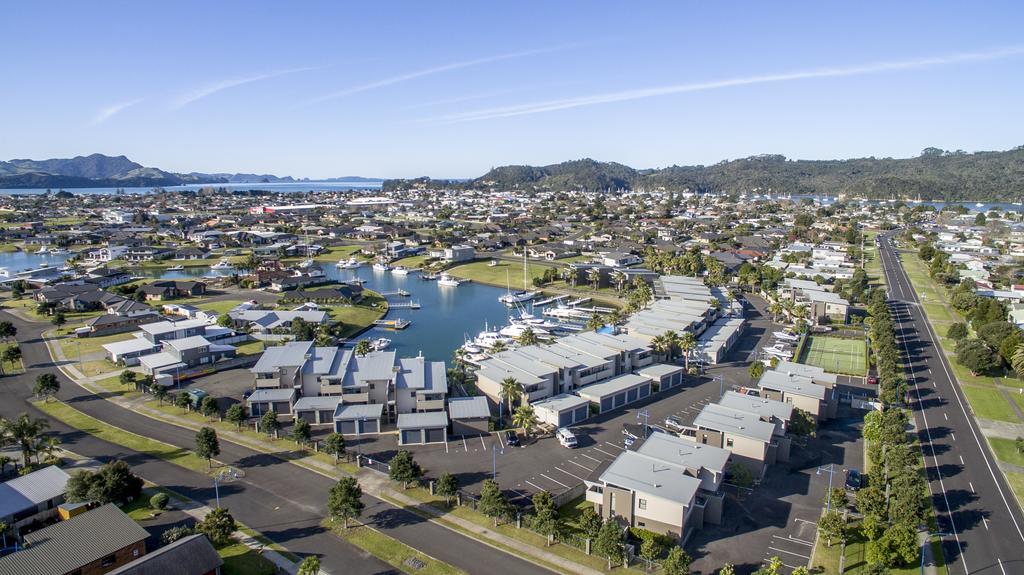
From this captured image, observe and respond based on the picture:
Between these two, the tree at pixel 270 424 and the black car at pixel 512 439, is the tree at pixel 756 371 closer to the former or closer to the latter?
the black car at pixel 512 439

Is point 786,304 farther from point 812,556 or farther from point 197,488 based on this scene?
point 197,488

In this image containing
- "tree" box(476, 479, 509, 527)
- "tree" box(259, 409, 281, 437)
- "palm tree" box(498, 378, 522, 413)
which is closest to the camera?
"tree" box(476, 479, 509, 527)

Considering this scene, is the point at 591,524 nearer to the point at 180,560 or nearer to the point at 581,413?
the point at 581,413

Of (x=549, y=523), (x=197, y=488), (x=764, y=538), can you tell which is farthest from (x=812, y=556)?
(x=197, y=488)

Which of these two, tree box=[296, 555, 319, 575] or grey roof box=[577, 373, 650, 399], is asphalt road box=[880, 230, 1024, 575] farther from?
tree box=[296, 555, 319, 575]

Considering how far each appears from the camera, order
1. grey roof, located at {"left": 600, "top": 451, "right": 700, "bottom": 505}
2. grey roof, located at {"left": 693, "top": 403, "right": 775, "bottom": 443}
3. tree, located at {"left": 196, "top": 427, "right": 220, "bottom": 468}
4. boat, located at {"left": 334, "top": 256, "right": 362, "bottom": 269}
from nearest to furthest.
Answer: grey roof, located at {"left": 600, "top": 451, "right": 700, "bottom": 505} → tree, located at {"left": 196, "top": 427, "right": 220, "bottom": 468} → grey roof, located at {"left": 693, "top": 403, "right": 775, "bottom": 443} → boat, located at {"left": 334, "top": 256, "right": 362, "bottom": 269}

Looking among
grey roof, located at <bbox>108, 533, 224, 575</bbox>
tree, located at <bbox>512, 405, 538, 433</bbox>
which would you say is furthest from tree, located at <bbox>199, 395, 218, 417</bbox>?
tree, located at <bbox>512, 405, 538, 433</bbox>

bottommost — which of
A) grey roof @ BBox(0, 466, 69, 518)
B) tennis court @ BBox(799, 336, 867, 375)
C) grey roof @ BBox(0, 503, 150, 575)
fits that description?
tennis court @ BBox(799, 336, 867, 375)
